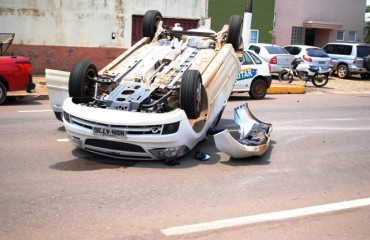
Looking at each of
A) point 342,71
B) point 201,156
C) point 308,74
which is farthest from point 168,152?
point 342,71

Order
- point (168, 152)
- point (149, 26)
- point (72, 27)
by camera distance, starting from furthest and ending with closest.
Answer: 1. point (72, 27)
2. point (149, 26)
3. point (168, 152)

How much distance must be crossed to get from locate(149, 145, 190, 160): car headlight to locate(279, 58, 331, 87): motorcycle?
14939 millimetres

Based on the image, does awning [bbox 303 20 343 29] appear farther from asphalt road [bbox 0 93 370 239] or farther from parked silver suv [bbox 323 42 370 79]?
asphalt road [bbox 0 93 370 239]

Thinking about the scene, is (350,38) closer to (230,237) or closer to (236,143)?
(236,143)

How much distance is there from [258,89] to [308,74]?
597 cm

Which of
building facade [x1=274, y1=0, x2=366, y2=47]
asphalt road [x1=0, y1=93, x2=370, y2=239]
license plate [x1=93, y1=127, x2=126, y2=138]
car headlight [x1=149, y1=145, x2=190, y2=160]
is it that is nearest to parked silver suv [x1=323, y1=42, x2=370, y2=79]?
building facade [x1=274, y1=0, x2=366, y2=47]

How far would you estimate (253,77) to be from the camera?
15273 mm

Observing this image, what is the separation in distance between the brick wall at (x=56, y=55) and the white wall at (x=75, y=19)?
0.69 ft

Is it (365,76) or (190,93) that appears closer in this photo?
(190,93)

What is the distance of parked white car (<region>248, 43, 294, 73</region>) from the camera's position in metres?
21.4

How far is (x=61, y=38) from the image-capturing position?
1900cm

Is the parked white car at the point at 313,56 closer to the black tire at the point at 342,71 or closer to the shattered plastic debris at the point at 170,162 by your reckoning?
the black tire at the point at 342,71

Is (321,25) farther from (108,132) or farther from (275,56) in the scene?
(108,132)

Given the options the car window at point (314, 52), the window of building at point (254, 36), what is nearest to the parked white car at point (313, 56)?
the car window at point (314, 52)
